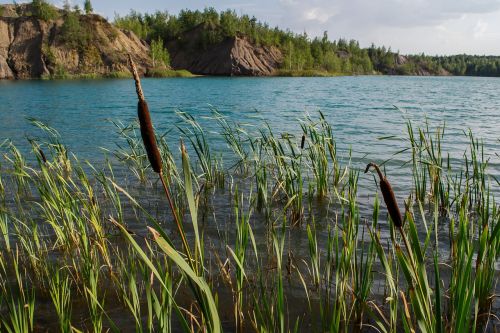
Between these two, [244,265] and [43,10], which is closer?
[244,265]

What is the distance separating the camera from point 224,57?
360 ft

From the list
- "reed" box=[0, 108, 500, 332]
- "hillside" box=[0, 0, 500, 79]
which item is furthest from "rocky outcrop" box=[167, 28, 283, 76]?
"reed" box=[0, 108, 500, 332]

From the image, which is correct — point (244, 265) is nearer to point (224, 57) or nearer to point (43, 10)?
point (43, 10)

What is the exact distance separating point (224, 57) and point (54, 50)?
141 feet

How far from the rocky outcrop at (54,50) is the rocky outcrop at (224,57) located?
22.1m

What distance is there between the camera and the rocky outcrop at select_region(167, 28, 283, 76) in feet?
354

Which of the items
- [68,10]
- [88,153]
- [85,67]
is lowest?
[88,153]

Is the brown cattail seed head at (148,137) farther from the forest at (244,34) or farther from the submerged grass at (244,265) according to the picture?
the forest at (244,34)

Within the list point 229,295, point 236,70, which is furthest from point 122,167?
point 236,70

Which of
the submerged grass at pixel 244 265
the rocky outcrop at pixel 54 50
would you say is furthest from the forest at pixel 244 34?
the submerged grass at pixel 244 265

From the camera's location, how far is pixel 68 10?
95.8 m

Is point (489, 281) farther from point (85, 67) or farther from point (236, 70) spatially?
point (236, 70)

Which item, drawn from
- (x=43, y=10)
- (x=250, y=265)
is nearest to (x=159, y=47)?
(x=43, y=10)

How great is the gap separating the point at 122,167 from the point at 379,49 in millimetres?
201467
